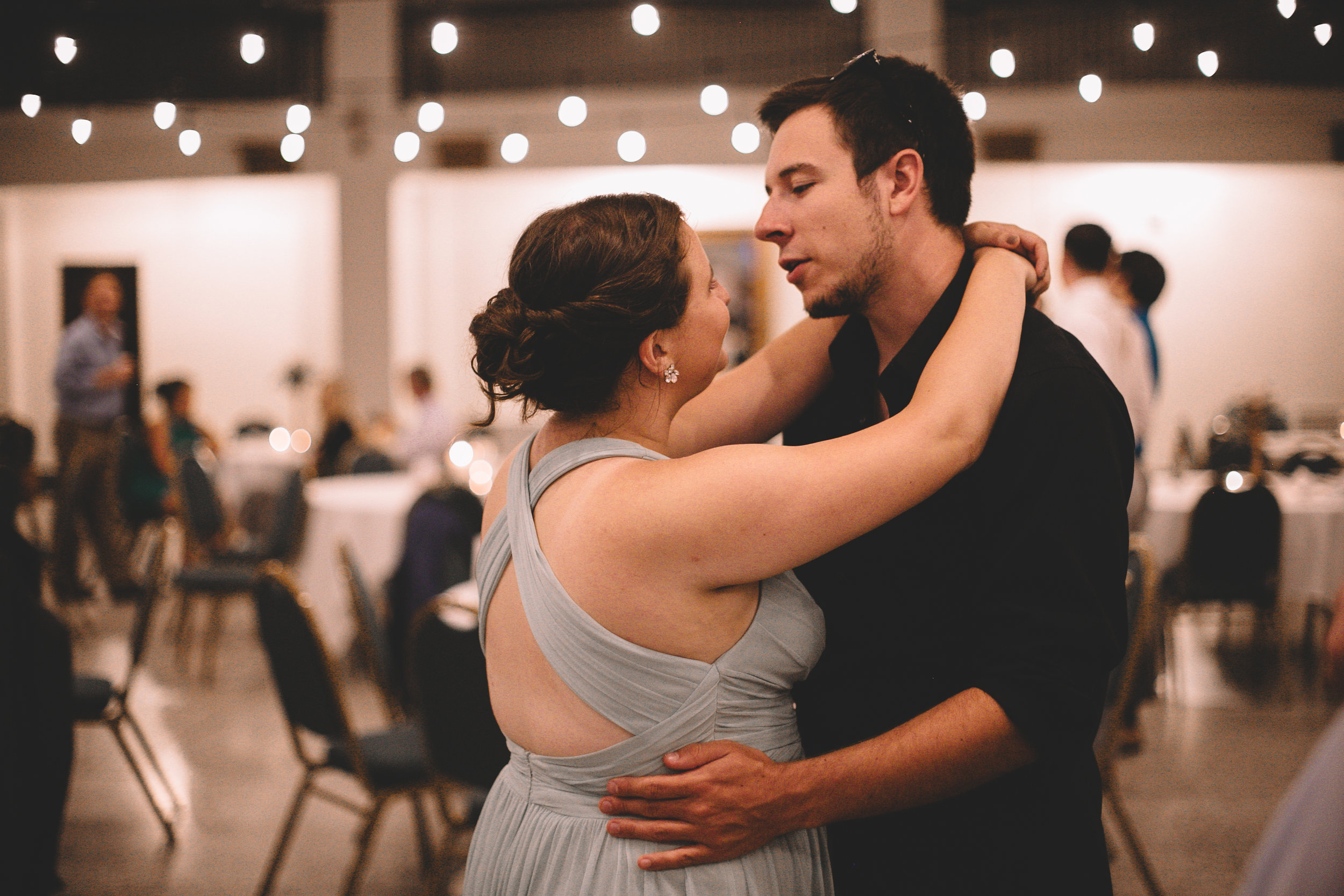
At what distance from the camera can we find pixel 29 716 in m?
2.16

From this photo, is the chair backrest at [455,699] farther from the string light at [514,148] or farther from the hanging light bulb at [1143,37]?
the hanging light bulb at [1143,37]

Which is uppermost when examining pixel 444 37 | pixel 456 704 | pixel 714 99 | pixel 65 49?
pixel 444 37

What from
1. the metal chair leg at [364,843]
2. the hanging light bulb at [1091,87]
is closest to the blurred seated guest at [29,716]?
the metal chair leg at [364,843]

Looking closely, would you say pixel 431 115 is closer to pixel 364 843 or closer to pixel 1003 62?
pixel 1003 62

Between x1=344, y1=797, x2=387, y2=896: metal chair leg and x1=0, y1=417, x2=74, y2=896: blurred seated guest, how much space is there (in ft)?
2.06

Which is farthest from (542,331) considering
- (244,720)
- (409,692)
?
(244,720)

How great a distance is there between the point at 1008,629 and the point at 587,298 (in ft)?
1.92

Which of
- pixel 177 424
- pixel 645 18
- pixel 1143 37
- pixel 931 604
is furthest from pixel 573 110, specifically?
pixel 931 604

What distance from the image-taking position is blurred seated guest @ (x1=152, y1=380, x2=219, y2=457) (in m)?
6.96

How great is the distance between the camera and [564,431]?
118 centimetres

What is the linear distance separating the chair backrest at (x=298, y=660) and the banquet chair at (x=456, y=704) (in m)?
0.24

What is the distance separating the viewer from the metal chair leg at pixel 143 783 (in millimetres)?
3225

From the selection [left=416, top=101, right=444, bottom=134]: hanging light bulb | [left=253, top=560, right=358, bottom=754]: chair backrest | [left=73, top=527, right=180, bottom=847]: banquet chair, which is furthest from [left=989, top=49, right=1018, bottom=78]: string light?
[left=73, top=527, right=180, bottom=847]: banquet chair

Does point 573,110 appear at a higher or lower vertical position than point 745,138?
higher
